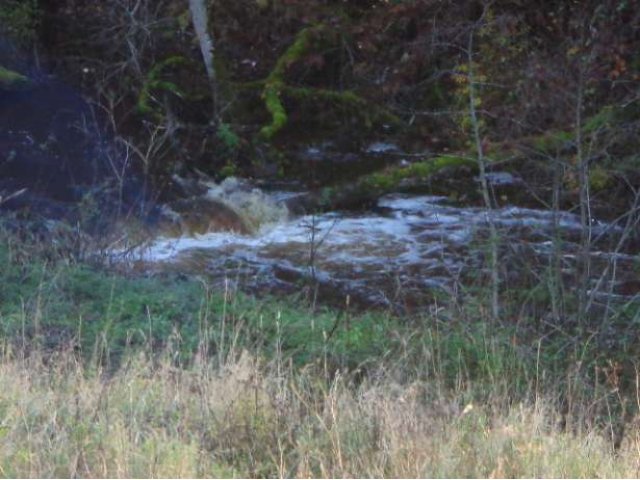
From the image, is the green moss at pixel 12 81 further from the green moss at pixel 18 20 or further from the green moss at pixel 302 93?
the green moss at pixel 302 93

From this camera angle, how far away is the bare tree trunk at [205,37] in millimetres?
18438

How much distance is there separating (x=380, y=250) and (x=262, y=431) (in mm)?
7884

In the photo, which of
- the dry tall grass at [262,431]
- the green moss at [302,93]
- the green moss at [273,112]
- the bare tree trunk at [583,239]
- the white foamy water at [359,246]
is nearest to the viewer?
A: the dry tall grass at [262,431]

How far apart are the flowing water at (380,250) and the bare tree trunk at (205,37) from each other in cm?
307

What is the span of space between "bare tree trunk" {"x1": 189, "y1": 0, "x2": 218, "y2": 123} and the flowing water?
10.1ft

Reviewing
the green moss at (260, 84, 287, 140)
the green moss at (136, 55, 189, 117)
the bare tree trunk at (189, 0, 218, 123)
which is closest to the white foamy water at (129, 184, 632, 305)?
the green moss at (260, 84, 287, 140)

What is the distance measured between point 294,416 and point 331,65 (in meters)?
13.8

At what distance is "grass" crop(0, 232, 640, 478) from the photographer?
516 centimetres

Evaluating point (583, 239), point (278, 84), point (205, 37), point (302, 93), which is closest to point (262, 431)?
point (583, 239)

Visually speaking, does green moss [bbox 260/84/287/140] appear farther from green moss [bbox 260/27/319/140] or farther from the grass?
the grass

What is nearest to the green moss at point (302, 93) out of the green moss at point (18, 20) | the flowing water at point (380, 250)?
the flowing water at point (380, 250)

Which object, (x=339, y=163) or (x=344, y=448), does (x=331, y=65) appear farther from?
(x=344, y=448)

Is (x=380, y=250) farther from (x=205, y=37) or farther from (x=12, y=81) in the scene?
(x=12, y=81)

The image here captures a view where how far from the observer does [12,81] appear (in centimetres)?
1962
